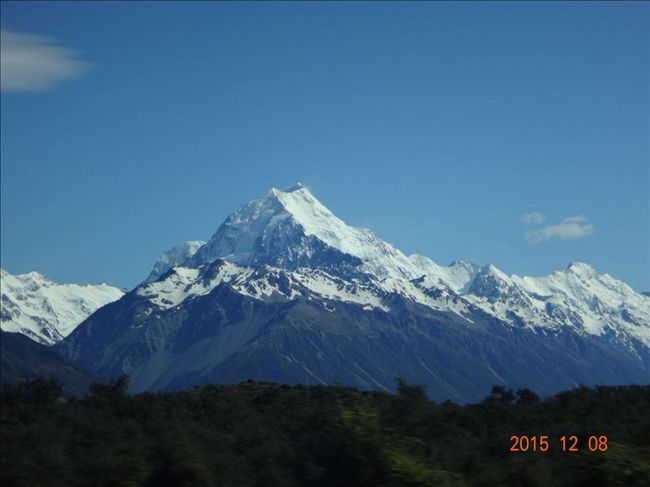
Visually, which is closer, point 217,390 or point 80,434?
point 80,434

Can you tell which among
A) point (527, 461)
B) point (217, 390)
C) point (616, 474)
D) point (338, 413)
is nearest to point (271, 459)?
point (338, 413)

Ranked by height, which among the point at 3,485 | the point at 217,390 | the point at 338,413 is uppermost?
the point at 217,390

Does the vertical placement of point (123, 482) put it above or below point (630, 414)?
below

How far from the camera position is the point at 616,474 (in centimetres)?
2675

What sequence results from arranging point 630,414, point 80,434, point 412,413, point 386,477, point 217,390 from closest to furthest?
1. point 386,477
2. point 80,434
3. point 412,413
4. point 630,414
5. point 217,390

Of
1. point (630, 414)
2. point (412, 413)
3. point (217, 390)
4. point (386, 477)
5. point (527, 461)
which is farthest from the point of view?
point (217, 390)

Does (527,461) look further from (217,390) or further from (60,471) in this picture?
(217,390)

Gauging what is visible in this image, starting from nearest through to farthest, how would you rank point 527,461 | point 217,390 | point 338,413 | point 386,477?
point 386,477
point 527,461
point 338,413
point 217,390

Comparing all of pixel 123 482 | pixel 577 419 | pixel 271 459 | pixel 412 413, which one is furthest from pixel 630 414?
pixel 123 482

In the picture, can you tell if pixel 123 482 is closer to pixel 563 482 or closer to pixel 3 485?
pixel 3 485

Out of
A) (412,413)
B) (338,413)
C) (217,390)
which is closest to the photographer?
(338,413)

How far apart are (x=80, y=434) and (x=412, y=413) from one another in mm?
10839

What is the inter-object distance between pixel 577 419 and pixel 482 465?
1779 centimetres

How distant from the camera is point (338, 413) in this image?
30.0 m
